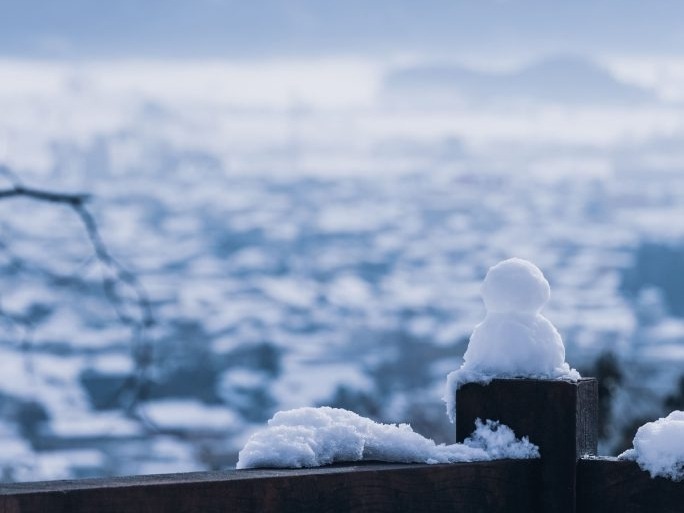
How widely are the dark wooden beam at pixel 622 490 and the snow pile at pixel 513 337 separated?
15 cm

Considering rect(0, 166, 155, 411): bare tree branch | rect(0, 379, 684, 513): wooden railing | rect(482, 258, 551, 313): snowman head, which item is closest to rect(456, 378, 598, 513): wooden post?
rect(0, 379, 684, 513): wooden railing

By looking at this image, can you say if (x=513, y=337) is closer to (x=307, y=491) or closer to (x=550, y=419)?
(x=550, y=419)

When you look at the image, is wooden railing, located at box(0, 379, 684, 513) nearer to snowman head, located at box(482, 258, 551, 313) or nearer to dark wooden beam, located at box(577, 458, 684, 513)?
dark wooden beam, located at box(577, 458, 684, 513)

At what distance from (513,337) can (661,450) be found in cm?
29

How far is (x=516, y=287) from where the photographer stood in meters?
1.71

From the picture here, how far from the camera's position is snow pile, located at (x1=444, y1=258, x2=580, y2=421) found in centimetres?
169

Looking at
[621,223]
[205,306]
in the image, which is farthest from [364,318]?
[621,223]

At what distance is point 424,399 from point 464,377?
3234 cm

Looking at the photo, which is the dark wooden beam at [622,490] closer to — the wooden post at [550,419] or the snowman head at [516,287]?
the wooden post at [550,419]

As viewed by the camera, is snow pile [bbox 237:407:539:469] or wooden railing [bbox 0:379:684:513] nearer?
wooden railing [bbox 0:379:684:513]

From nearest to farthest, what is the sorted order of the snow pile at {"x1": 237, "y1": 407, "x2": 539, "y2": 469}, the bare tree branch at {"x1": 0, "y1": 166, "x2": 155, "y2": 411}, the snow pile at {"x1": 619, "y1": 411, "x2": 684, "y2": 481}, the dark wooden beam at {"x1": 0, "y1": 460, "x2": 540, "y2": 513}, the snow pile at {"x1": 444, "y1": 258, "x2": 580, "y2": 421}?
the dark wooden beam at {"x1": 0, "y1": 460, "x2": 540, "y2": 513} < the snow pile at {"x1": 237, "y1": 407, "x2": 539, "y2": 469} < the snow pile at {"x1": 619, "y1": 411, "x2": 684, "y2": 481} < the snow pile at {"x1": 444, "y1": 258, "x2": 580, "y2": 421} < the bare tree branch at {"x1": 0, "y1": 166, "x2": 155, "y2": 411}

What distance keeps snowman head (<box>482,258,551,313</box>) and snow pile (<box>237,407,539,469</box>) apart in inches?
8.2

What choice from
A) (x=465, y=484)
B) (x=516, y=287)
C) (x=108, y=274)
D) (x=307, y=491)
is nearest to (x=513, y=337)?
(x=516, y=287)

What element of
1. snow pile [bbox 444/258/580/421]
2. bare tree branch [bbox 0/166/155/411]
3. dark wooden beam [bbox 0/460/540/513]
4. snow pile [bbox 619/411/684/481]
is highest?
bare tree branch [bbox 0/166/155/411]
